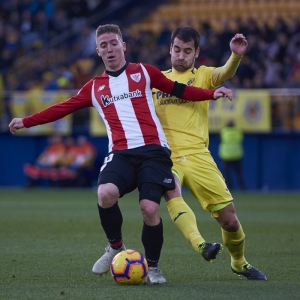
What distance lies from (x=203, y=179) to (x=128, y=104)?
90 centimetres

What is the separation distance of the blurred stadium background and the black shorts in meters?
15.1

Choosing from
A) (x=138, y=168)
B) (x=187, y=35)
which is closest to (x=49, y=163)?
(x=187, y=35)

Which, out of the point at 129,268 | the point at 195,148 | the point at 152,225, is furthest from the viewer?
the point at 195,148

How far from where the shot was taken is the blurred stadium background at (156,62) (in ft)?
70.4

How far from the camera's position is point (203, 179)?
21.5 feet

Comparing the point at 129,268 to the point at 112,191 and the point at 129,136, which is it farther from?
the point at 129,136

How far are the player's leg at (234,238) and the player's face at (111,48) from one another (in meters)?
1.50

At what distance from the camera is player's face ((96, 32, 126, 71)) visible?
644cm

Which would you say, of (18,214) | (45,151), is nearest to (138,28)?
(45,151)

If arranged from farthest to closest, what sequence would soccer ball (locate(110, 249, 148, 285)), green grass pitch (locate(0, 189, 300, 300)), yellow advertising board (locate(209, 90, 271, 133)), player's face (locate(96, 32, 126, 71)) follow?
1. yellow advertising board (locate(209, 90, 271, 133))
2. player's face (locate(96, 32, 126, 71))
3. soccer ball (locate(110, 249, 148, 285))
4. green grass pitch (locate(0, 189, 300, 300))

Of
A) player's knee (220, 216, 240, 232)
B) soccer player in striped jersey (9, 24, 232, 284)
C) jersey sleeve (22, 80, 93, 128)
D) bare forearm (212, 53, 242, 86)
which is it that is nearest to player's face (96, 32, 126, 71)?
soccer player in striped jersey (9, 24, 232, 284)

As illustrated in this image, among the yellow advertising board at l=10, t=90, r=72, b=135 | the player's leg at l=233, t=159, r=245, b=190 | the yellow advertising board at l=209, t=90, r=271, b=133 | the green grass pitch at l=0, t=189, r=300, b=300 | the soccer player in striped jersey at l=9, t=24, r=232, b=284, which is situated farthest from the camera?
the yellow advertising board at l=10, t=90, r=72, b=135

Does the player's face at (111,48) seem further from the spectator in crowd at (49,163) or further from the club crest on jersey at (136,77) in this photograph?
the spectator in crowd at (49,163)

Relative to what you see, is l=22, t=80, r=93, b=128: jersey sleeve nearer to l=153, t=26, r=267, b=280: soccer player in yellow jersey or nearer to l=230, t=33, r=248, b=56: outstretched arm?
l=153, t=26, r=267, b=280: soccer player in yellow jersey
